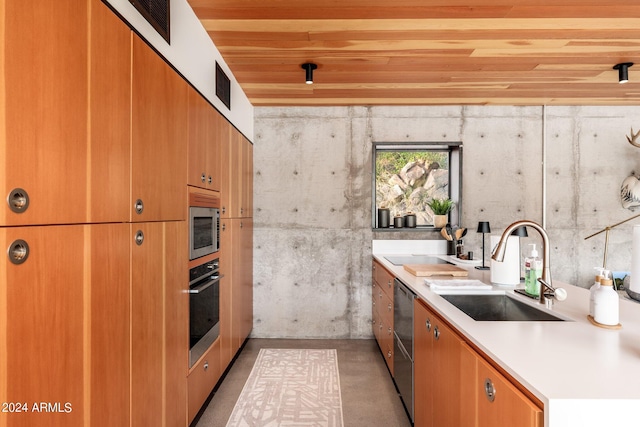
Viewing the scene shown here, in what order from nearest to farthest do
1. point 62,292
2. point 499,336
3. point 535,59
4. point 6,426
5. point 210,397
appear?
point 6,426
point 62,292
point 499,336
point 210,397
point 535,59

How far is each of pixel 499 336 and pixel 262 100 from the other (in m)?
3.15

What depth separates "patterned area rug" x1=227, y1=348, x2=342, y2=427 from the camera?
2336 mm

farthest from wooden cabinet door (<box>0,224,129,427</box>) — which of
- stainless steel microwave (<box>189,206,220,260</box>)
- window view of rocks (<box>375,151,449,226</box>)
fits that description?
window view of rocks (<box>375,151,449,226</box>)

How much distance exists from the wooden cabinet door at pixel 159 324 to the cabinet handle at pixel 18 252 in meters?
0.51

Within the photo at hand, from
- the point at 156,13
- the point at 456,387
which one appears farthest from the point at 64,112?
the point at 456,387

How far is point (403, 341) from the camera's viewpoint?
2363 mm

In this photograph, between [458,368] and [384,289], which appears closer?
[458,368]

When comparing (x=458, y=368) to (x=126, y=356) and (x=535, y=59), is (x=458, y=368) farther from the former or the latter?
(x=535, y=59)

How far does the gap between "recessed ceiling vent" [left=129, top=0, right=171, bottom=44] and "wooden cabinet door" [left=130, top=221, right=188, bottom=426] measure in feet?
2.80

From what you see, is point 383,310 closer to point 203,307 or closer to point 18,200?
point 203,307

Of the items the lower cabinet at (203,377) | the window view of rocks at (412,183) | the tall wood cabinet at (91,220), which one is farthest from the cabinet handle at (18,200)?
the window view of rocks at (412,183)

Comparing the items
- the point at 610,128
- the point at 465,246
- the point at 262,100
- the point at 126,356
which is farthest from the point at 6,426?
the point at 610,128

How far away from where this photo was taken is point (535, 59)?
2.75m

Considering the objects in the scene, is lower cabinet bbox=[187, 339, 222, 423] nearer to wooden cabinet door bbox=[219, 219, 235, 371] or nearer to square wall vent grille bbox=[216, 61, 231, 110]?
wooden cabinet door bbox=[219, 219, 235, 371]
